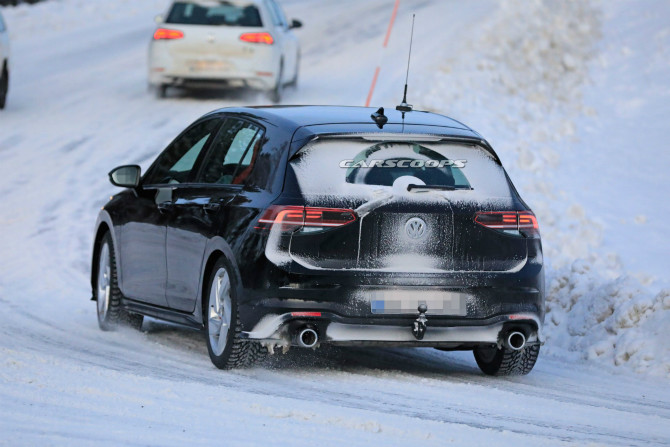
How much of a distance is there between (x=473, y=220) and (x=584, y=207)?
9868 mm

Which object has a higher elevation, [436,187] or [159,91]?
[436,187]

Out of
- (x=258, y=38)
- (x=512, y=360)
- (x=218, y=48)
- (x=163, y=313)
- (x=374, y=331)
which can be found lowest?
(x=218, y=48)

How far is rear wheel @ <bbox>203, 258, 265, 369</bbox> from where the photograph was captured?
25.7 ft

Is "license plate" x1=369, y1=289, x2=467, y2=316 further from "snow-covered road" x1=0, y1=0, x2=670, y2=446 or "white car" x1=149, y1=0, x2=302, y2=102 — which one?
"white car" x1=149, y1=0, x2=302, y2=102

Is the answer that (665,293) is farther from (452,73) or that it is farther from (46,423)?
(452,73)

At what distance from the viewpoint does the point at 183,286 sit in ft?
28.3

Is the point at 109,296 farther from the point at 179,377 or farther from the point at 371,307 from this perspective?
the point at 371,307

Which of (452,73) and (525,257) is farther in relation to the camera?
(452,73)

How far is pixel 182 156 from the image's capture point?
9266 mm

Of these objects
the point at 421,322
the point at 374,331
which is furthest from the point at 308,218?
the point at 421,322

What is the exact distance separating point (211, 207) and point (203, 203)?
14 centimetres

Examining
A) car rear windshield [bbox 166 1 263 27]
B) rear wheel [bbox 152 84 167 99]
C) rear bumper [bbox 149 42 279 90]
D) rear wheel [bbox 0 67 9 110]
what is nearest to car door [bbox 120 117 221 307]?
rear bumper [bbox 149 42 279 90]

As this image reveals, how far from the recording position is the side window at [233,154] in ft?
27.0

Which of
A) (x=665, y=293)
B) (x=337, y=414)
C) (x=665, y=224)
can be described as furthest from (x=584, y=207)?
(x=337, y=414)
